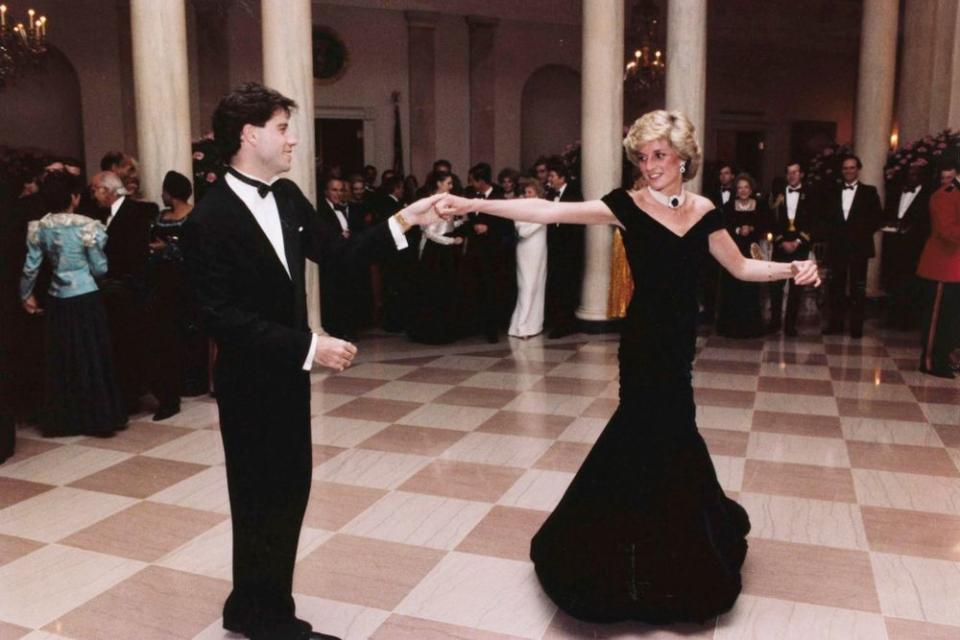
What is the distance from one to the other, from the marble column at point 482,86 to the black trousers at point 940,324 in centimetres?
881

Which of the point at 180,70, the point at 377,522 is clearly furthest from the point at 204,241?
the point at 180,70

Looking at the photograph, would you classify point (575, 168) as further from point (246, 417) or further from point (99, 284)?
point (246, 417)

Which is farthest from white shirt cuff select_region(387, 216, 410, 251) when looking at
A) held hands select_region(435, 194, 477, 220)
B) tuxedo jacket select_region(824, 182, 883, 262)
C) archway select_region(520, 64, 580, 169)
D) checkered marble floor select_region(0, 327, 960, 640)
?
archway select_region(520, 64, 580, 169)

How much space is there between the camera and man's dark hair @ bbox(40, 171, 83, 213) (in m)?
5.35

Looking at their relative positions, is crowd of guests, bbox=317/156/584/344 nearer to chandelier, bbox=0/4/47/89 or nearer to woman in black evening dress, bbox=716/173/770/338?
woman in black evening dress, bbox=716/173/770/338

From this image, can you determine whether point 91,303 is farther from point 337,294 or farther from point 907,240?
point 907,240

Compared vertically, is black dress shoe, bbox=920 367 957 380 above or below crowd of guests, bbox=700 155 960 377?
below

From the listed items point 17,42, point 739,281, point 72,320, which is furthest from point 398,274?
point 17,42

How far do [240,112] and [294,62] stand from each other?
196 inches

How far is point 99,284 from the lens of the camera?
5734 mm

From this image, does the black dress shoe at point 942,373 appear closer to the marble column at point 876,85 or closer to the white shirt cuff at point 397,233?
the marble column at point 876,85

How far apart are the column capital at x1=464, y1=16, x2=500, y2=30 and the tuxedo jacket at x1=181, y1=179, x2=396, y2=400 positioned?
12.6m

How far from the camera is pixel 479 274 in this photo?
908 cm

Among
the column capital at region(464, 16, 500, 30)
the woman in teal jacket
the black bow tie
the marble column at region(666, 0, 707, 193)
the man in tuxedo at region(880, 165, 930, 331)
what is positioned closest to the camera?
the black bow tie
